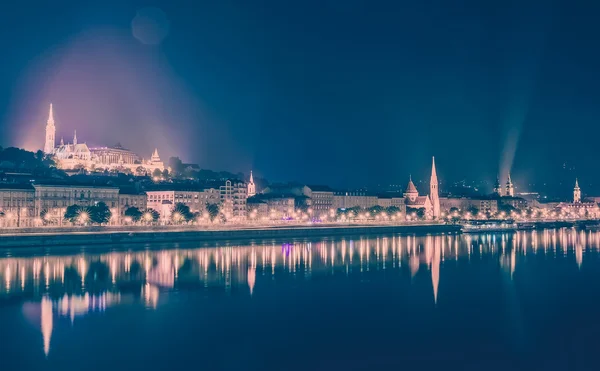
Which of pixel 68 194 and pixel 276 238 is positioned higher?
pixel 68 194

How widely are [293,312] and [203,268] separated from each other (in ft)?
30.2

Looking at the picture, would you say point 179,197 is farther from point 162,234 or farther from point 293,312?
point 293,312

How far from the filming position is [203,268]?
90.3 ft

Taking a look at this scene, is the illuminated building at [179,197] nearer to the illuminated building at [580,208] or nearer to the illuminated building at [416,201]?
the illuminated building at [416,201]

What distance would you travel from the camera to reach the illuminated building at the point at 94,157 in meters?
78.6

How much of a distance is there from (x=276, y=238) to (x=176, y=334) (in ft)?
99.0

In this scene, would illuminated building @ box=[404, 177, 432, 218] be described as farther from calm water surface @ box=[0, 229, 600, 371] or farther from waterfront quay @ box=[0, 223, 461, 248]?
calm water surface @ box=[0, 229, 600, 371]

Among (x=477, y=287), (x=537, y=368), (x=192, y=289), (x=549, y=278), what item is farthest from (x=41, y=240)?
(x=537, y=368)

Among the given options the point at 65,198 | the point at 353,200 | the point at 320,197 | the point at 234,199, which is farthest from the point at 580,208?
the point at 65,198

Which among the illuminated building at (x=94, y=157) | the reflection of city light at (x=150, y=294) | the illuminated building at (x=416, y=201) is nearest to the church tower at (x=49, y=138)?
the illuminated building at (x=94, y=157)

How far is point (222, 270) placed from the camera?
2703cm

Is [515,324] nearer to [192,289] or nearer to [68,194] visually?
[192,289]

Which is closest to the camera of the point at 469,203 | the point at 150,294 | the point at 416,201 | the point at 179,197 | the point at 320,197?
the point at 150,294

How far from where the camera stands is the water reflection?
822 inches
